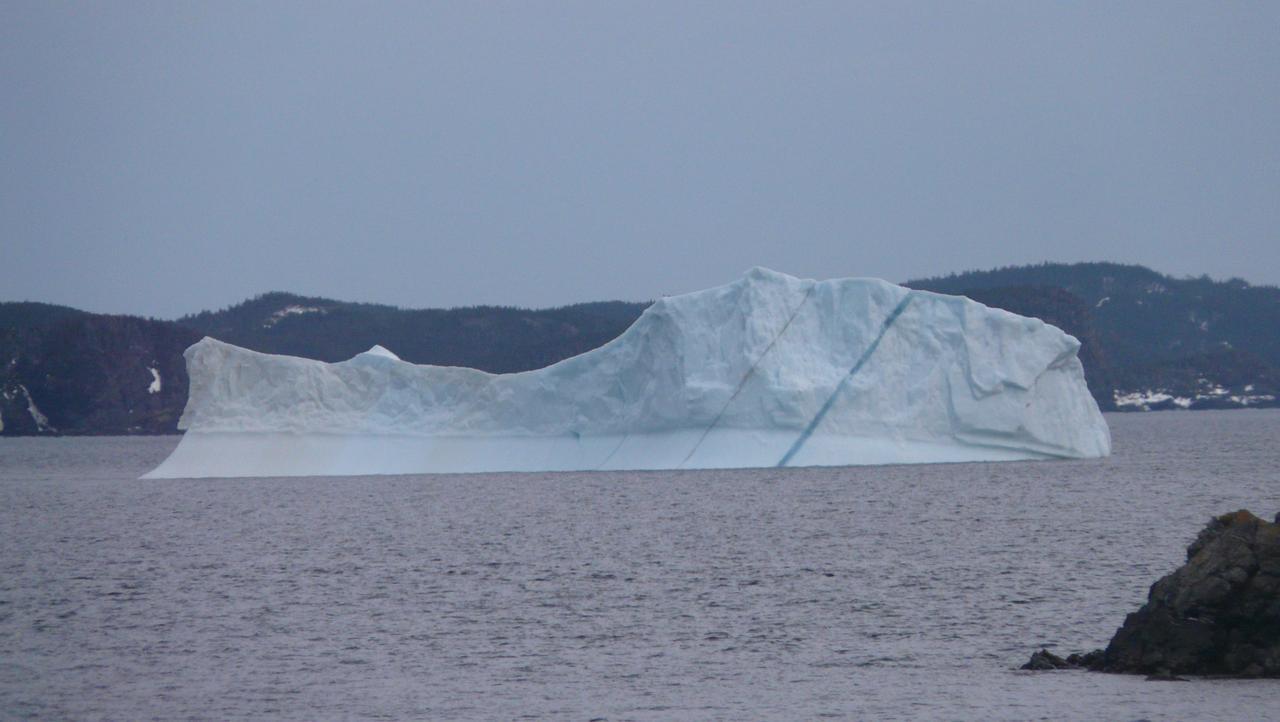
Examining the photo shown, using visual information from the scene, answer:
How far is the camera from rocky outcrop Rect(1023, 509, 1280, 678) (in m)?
8.70

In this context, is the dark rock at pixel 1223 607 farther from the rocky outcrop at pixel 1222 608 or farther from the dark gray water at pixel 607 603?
the dark gray water at pixel 607 603

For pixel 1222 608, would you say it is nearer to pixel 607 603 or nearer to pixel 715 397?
pixel 607 603

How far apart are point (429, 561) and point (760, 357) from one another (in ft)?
31.7

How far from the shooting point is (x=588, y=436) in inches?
1072

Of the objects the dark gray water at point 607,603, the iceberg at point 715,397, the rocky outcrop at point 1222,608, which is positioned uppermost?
the iceberg at point 715,397

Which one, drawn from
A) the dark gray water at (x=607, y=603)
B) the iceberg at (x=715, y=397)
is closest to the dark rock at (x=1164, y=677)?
the dark gray water at (x=607, y=603)

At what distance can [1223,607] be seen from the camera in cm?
880

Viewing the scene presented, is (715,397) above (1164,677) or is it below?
above

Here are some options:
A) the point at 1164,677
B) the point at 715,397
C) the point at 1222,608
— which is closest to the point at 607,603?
the point at 1164,677

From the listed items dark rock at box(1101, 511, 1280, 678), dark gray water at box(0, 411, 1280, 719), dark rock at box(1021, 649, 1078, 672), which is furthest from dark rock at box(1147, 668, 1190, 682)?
dark rock at box(1021, 649, 1078, 672)

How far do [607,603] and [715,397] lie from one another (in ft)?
39.3

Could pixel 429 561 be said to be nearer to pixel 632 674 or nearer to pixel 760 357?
pixel 632 674

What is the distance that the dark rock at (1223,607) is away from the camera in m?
8.70

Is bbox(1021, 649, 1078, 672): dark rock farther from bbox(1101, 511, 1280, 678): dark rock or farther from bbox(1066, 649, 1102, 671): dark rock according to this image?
bbox(1101, 511, 1280, 678): dark rock
